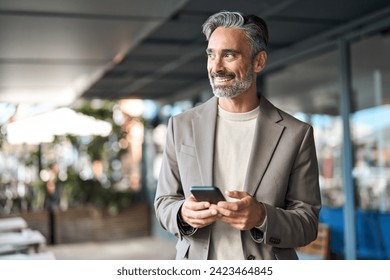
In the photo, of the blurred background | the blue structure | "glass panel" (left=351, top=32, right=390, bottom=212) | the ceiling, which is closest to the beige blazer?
the blurred background

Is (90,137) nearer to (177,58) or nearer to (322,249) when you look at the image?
(177,58)

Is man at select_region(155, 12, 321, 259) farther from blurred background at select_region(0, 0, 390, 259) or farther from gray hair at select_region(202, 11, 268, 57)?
blurred background at select_region(0, 0, 390, 259)

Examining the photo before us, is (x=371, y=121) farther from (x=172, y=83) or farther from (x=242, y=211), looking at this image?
(x=242, y=211)

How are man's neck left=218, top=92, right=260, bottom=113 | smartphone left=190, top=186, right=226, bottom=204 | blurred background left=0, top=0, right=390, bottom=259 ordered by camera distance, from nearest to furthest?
smartphone left=190, top=186, right=226, bottom=204, man's neck left=218, top=92, right=260, bottom=113, blurred background left=0, top=0, right=390, bottom=259

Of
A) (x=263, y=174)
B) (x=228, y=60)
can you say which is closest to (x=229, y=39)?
(x=228, y=60)

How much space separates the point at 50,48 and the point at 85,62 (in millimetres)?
494

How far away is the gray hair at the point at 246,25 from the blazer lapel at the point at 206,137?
0.72 ft

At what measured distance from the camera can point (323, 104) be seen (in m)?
3.93

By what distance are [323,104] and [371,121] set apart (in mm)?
409

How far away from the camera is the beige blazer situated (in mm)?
1595

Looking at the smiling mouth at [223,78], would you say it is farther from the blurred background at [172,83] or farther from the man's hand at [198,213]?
the blurred background at [172,83]

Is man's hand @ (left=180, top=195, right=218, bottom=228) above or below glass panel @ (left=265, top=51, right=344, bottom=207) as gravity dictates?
below

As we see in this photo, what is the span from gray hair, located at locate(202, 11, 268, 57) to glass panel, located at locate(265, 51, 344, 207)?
6.91 ft
